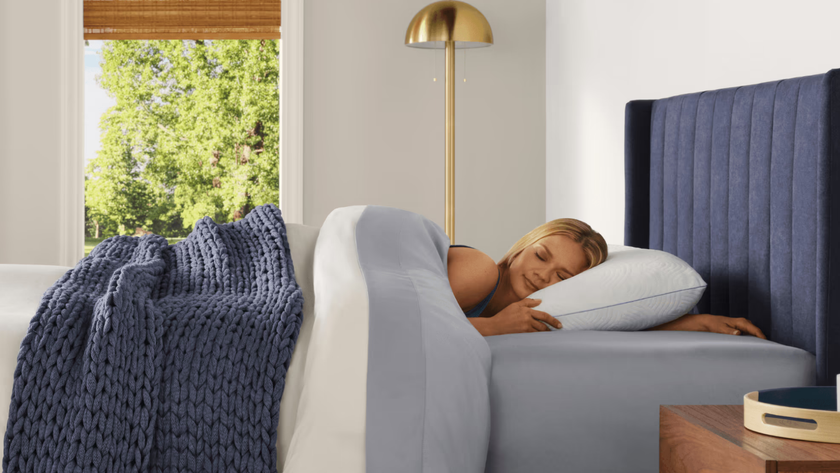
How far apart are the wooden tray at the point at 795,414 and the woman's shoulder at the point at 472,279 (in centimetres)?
77

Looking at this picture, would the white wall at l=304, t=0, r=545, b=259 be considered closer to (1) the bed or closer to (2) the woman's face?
(2) the woman's face

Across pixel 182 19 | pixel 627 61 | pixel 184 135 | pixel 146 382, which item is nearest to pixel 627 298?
pixel 146 382

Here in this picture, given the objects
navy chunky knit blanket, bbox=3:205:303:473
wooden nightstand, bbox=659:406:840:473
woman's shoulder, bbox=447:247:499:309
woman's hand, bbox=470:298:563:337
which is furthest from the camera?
woman's shoulder, bbox=447:247:499:309

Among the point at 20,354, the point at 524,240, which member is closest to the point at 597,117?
the point at 524,240

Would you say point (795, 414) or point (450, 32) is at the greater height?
point (450, 32)

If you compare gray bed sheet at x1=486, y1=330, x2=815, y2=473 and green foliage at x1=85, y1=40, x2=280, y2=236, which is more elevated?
green foliage at x1=85, y1=40, x2=280, y2=236

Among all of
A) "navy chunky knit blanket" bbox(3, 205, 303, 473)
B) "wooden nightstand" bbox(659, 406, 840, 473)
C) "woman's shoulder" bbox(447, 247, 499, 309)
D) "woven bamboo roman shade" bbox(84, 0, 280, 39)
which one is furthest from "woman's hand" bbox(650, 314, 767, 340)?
"woven bamboo roman shade" bbox(84, 0, 280, 39)

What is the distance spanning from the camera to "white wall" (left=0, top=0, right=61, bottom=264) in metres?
3.84

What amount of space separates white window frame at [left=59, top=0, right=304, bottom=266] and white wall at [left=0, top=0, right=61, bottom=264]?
46mm

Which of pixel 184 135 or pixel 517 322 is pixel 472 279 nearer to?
pixel 517 322

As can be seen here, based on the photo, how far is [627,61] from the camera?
9.41 feet

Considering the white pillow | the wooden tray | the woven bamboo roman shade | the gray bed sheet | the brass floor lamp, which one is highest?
the woven bamboo roman shade

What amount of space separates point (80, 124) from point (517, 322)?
320 cm

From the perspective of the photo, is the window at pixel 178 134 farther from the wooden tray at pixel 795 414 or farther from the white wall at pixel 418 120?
the wooden tray at pixel 795 414
